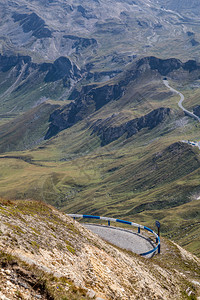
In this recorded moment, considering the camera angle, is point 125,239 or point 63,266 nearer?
point 63,266

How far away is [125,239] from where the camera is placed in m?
68.8

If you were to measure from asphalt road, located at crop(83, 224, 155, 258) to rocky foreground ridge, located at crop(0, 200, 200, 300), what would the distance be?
17.9 metres

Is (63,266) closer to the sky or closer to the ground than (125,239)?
closer to the sky

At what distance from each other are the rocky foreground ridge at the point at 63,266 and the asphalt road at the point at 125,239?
17.9 m

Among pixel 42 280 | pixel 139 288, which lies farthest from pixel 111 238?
pixel 42 280

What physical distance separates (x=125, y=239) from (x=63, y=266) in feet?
144

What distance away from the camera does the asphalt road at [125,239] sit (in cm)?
6462

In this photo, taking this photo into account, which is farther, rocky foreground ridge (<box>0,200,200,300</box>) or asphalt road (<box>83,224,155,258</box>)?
asphalt road (<box>83,224,155,258</box>)

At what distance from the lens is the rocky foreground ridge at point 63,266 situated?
21391mm

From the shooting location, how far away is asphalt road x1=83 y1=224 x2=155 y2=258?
64.6 meters

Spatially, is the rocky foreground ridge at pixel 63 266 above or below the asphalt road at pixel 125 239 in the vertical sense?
above

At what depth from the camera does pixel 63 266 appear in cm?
2664

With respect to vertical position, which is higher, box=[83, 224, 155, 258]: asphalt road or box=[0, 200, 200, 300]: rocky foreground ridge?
box=[0, 200, 200, 300]: rocky foreground ridge

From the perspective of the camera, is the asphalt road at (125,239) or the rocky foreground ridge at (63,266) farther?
the asphalt road at (125,239)
